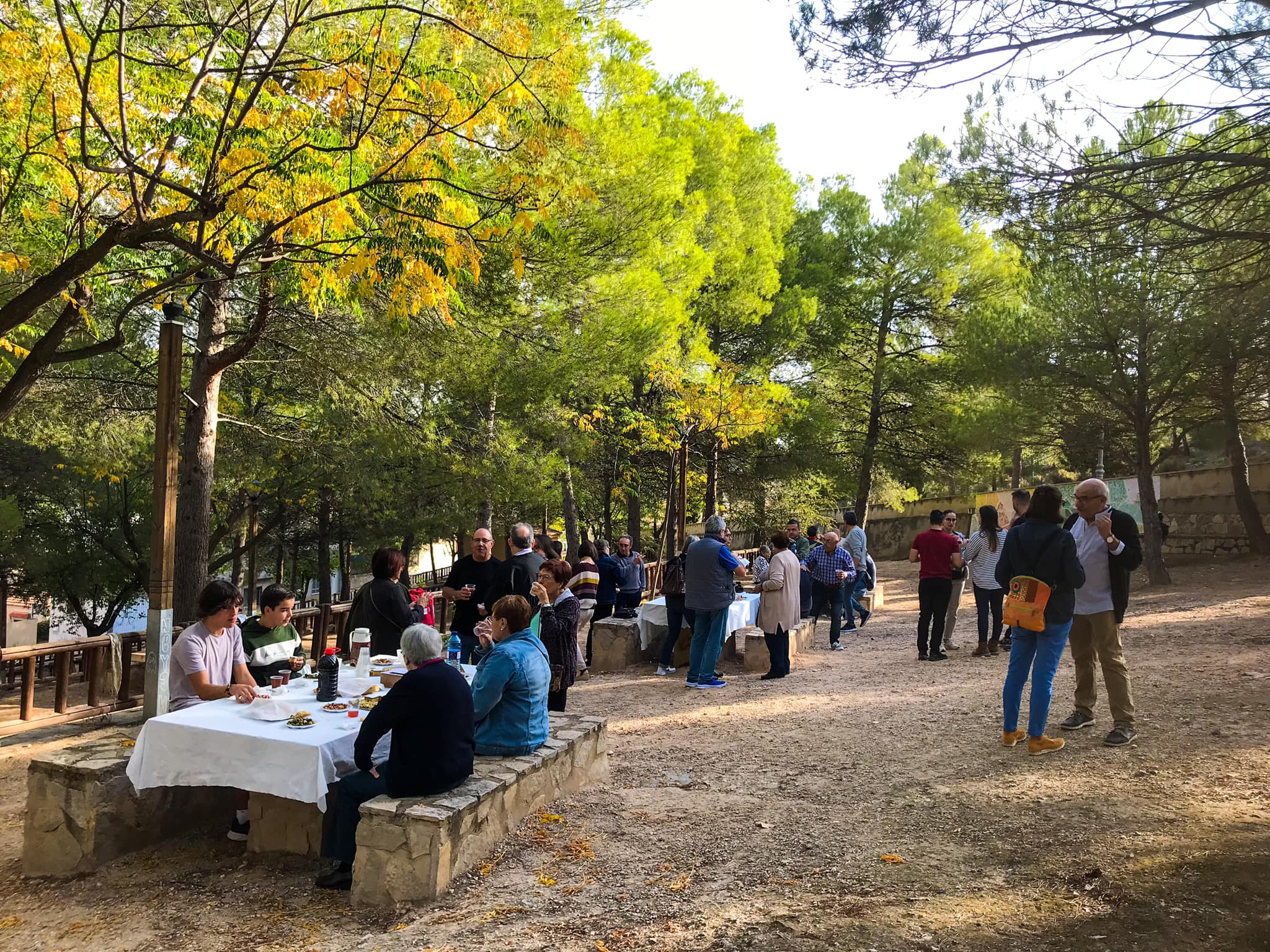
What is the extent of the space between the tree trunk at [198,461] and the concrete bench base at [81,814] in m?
5.07

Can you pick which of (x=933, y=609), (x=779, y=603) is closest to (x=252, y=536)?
(x=779, y=603)

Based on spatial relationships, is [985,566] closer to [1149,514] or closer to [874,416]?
[1149,514]

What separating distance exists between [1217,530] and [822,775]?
1655 centimetres

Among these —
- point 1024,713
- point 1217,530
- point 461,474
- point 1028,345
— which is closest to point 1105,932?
point 1024,713

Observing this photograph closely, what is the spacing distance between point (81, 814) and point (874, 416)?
20119 mm

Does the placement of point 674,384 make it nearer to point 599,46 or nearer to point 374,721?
point 599,46

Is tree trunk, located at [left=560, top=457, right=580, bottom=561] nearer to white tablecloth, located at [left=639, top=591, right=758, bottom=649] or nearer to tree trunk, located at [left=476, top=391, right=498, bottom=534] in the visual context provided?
tree trunk, located at [left=476, top=391, right=498, bottom=534]

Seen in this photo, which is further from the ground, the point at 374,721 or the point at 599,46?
the point at 599,46

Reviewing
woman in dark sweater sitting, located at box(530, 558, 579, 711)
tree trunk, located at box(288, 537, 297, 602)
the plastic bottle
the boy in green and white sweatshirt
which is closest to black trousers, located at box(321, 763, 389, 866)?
the plastic bottle

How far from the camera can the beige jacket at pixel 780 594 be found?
8141 millimetres

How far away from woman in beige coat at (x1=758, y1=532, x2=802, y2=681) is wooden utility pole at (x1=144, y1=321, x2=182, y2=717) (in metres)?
5.12

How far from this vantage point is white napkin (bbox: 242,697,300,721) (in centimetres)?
402

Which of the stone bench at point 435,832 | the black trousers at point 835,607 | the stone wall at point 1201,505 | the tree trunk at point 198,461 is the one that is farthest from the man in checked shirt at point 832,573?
the stone wall at point 1201,505

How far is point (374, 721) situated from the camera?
3.55 metres
